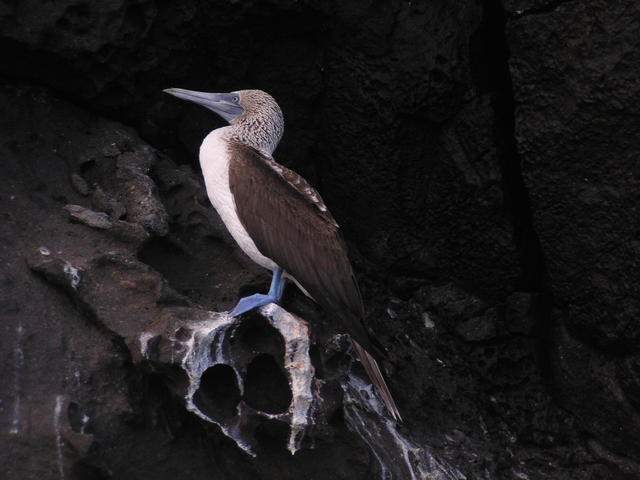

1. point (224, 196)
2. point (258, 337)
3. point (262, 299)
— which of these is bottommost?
point (258, 337)

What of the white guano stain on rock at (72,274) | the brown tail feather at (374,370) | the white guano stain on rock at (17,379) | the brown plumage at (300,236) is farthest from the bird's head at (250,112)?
the white guano stain on rock at (17,379)

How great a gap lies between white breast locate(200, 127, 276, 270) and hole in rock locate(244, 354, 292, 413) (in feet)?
1.75

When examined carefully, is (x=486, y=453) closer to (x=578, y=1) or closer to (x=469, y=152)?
(x=469, y=152)

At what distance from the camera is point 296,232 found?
12.8ft

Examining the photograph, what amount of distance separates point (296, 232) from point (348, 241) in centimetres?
123

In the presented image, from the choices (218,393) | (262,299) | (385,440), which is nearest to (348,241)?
(385,440)

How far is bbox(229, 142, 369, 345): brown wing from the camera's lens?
12.6 ft

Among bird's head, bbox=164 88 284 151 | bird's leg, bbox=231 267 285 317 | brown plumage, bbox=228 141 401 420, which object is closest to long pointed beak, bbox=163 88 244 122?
bird's head, bbox=164 88 284 151

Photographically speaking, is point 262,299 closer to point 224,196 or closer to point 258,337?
point 258,337

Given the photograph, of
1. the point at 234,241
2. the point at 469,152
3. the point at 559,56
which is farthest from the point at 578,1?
the point at 234,241

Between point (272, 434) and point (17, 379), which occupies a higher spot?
point (272, 434)

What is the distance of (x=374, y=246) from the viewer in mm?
4957

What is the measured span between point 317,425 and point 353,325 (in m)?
0.49

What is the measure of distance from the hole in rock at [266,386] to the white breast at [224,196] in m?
0.53
